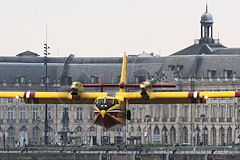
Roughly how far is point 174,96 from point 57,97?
33.9 ft

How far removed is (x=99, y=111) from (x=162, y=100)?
1066 centimetres

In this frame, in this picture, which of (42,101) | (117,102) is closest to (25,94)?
(42,101)

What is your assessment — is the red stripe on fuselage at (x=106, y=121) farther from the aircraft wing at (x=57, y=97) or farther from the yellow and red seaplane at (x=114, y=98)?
the aircraft wing at (x=57, y=97)

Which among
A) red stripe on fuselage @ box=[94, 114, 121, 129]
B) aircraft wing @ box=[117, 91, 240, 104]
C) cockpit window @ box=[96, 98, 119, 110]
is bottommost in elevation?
red stripe on fuselage @ box=[94, 114, 121, 129]

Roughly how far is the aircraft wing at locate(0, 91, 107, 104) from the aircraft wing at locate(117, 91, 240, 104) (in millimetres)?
2634

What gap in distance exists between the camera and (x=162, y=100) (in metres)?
151

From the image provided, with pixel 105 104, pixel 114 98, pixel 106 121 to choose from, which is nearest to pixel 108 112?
pixel 105 104

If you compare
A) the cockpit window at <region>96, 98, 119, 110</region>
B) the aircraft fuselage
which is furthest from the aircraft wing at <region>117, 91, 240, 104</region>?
the cockpit window at <region>96, 98, 119, 110</region>

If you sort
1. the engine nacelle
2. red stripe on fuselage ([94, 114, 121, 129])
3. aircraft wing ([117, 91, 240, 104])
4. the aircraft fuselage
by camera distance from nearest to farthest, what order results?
1. red stripe on fuselage ([94, 114, 121, 129])
2. the aircraft fuselage
3. the engine nacelle
4. aircraft wing ([117, 91, 240, 104])

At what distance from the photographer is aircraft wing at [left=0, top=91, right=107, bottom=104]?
Answer: 147m

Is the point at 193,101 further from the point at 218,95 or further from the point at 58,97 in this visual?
the point at 58,97

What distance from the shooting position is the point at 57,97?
150 m

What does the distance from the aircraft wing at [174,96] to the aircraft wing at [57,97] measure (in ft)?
8.64

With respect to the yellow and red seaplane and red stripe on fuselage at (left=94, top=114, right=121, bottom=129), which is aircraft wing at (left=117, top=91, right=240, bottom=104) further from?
red stripe on fuselage at (left=94, top=114, right=121, bottom=129)
